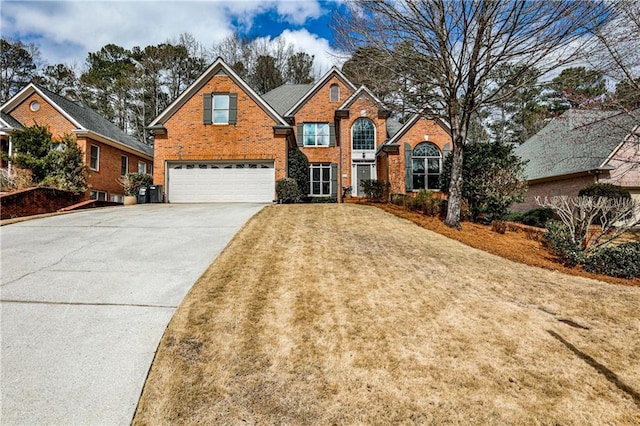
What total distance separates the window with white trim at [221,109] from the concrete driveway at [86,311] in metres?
9.54

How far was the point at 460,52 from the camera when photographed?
31.9 ft

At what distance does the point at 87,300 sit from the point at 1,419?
6.80 feet

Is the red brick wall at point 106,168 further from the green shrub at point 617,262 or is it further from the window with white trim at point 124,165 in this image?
the green shrub at point 617,262

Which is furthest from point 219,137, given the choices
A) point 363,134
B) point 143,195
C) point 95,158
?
point 363,134

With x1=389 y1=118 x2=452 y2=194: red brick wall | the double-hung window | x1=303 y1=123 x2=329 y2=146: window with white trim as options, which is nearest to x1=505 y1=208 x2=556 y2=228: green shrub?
x1=389 y1=118 x2=452 y2=194: red brick wall

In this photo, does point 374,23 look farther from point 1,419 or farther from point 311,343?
point 1,419

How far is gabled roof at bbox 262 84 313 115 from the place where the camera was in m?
22.8

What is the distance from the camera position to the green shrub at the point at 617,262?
21.9 ft

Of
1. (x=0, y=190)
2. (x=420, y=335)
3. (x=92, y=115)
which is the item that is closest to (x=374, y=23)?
(x=420, y=335)

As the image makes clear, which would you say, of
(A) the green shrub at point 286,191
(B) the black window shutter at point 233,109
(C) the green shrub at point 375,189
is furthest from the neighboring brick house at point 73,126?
(C) the green shrub at point 375,189

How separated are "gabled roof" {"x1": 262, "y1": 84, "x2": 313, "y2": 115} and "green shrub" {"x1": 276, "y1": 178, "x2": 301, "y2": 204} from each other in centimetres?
823

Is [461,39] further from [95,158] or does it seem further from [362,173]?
[95,158]

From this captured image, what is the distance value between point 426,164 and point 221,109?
11.6m

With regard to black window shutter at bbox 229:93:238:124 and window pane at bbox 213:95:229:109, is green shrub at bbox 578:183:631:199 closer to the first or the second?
black window shutter at bbox 229:93:238:124
